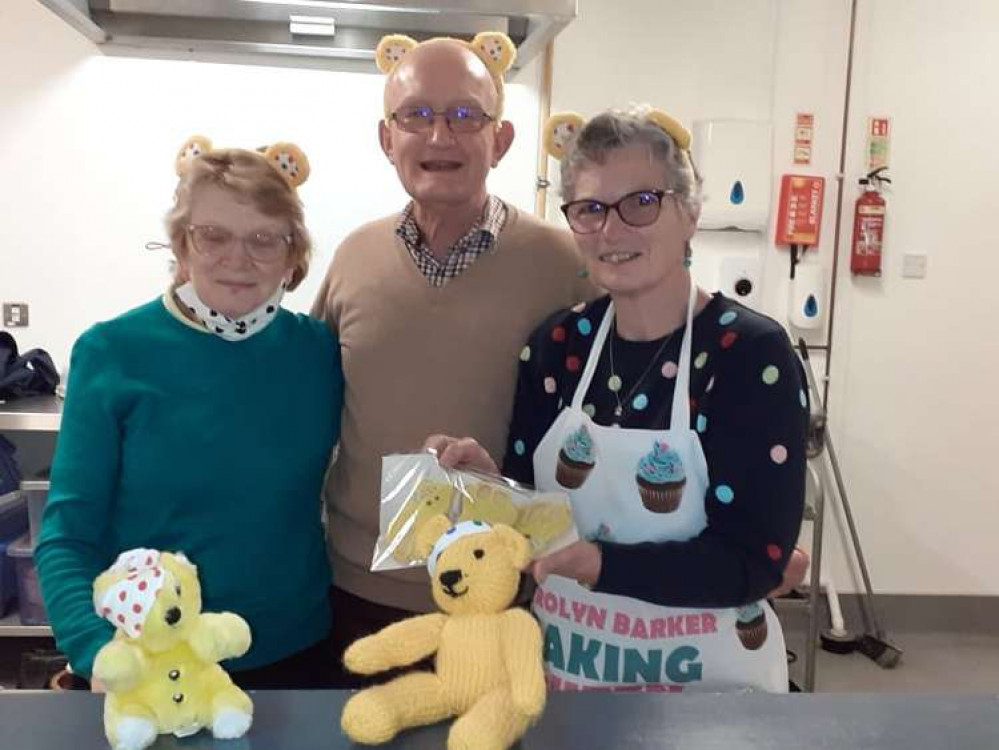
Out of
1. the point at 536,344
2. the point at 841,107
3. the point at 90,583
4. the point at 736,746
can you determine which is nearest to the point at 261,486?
the point at 90,583

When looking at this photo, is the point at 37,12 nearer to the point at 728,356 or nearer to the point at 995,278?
the point at 728,356

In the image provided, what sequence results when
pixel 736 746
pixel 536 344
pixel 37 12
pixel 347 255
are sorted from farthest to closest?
1. pixel 37 12
2. pixel 347 255
3. pixel 536 344
4. pixel 736 746

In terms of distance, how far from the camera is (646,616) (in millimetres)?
1029

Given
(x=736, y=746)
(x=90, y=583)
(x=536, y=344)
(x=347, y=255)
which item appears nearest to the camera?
(x=736, y=746)

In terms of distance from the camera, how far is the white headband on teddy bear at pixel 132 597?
0.69 m

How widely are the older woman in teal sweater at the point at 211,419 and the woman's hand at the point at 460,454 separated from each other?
23 centimetres

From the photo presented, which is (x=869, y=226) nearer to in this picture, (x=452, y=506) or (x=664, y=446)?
(x=664, y=446)

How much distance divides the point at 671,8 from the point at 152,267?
172 cm

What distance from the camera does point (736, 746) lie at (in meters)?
0.73

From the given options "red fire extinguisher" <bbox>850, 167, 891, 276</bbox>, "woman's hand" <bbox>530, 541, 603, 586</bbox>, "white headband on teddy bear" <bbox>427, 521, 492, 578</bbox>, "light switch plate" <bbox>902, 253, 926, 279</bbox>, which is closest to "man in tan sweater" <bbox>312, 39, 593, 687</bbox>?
"woman's hand" <bbox>530, 541, 603, 586</bbox>

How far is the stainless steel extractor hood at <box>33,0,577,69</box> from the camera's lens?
1344 millimetres

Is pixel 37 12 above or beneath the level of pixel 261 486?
above

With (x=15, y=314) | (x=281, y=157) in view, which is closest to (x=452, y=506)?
(x=281, y=157)

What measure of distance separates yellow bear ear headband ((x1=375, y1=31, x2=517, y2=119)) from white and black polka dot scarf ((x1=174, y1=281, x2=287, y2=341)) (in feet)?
1.33
